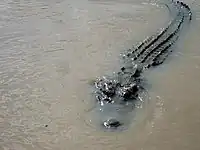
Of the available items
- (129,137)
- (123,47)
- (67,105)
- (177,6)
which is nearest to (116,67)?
(123,47)

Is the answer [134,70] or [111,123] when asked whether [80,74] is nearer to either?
[134,70]

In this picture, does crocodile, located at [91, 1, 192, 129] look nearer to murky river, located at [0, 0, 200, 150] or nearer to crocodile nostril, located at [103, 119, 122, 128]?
crocodile nostril, located at [103, 119, 122, 128]

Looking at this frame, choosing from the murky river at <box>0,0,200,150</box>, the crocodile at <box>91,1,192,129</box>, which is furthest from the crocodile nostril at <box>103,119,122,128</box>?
the murky river at <box>0,0,200,150</box>

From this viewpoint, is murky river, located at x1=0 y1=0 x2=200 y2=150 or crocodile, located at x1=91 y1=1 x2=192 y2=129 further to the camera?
crocodile, located at x1=91 y1=1 x2=192 y2=129

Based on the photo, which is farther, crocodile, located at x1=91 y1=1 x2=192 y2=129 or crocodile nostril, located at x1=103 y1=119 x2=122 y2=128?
→ crocodile, located at x1=91 y1=1 x2=192 y2=129

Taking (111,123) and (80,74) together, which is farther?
(80,74)

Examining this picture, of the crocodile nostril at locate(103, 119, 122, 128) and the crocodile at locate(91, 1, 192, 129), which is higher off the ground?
the crocodile at locate(91, 1, 192, 129)

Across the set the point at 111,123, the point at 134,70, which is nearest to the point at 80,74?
the point at 134,70
